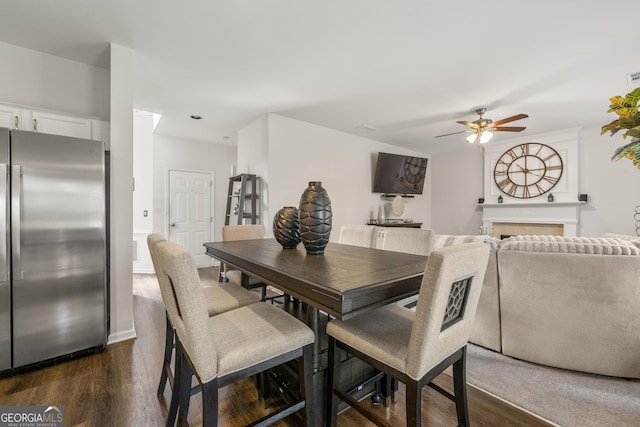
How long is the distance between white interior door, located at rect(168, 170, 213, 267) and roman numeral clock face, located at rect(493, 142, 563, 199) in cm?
592

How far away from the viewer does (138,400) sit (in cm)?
166

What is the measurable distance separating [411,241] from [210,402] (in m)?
1.66

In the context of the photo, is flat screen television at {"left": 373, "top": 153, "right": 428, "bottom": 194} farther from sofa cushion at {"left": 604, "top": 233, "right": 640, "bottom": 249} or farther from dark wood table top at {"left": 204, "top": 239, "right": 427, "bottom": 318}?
dark wood table top at {"left": 204, "top": 239, "right": 427, "bottom": 318}

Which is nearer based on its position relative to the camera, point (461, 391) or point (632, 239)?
point (461, 391)

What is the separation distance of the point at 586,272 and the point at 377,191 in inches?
145

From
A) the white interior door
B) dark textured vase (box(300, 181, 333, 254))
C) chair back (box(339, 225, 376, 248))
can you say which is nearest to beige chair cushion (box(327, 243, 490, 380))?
dark textured vase (box(300, 181, 333, 254))

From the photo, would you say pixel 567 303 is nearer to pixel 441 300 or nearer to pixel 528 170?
pixel 441 300

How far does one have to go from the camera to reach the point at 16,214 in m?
1.87

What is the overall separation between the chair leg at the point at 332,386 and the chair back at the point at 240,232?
175 centimetres

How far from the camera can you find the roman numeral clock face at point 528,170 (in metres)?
4.99

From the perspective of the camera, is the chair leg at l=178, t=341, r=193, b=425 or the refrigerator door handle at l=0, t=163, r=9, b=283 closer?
the chair leg at l=178, t=341, r=193, b=425

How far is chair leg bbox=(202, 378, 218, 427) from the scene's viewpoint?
1.00 meters

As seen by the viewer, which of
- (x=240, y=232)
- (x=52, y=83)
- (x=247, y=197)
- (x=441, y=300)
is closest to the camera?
(x=441, y=300)

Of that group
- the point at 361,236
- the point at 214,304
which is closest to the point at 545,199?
the point at 361,236
